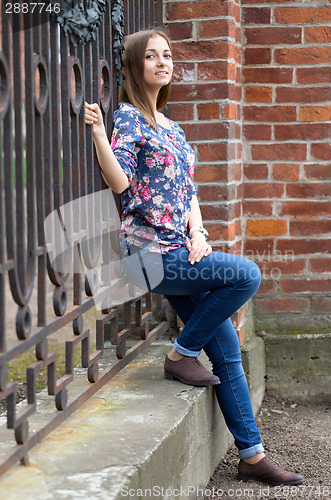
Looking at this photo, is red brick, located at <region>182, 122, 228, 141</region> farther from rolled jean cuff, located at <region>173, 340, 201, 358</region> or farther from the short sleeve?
rolled jean cuff, located at <region>173, 340, 201, 358</region>

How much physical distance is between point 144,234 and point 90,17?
0.87 meters

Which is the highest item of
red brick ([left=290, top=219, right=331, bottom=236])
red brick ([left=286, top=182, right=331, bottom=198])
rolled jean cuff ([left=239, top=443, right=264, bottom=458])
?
red brick ([left=286, top=182, right=331, bottom=198])

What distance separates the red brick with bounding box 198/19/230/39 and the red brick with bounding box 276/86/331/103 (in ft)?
1.58

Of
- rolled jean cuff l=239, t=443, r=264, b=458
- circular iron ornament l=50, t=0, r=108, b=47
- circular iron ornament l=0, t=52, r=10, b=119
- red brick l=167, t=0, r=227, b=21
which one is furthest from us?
red brick l=167, t=0, r=227, b=21

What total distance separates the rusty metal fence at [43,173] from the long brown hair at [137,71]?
0.07 meters

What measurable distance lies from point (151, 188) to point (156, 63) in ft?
1.73

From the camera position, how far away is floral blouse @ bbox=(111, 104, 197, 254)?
261 cm

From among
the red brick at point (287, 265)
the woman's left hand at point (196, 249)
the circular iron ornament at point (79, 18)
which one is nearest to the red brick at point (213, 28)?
the circular iron ornament at point (79, 18)

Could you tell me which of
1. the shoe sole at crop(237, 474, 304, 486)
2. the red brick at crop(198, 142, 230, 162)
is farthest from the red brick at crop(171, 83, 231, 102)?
the shoe sole at crop(237, 474, 304, 486)

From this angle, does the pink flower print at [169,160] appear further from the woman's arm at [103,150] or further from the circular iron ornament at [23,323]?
the circular iron ornament at [23,323]

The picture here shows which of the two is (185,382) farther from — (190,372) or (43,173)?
(43,173)

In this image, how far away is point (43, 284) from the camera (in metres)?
2.00

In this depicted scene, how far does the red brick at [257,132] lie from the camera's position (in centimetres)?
352

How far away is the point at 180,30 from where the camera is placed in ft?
10.7
